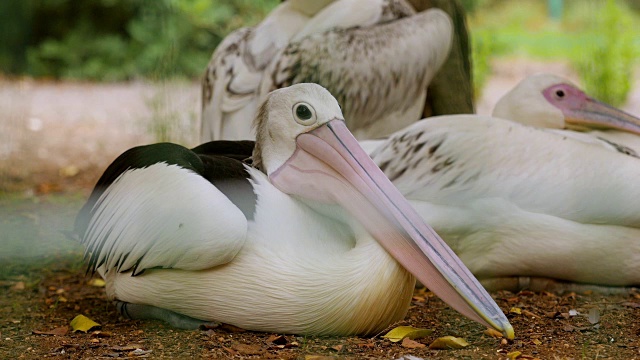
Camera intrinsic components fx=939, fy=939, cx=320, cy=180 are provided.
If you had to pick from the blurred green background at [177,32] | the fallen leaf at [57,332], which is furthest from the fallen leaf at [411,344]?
the blurred green background at [177,32]

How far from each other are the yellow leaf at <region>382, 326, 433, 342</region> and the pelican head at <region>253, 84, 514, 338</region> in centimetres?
14

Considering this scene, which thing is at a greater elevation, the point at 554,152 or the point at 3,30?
the point at 3,30

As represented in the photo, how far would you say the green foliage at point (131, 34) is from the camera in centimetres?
329

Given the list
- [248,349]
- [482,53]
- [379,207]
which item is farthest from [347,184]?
[482,53]

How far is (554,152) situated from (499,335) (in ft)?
2.81

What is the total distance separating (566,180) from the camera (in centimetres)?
317

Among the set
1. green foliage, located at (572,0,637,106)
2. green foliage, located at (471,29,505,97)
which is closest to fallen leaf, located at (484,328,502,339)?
green foliage, located at (572,0,637,106)

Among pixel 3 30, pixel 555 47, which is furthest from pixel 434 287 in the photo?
pixel 555 47

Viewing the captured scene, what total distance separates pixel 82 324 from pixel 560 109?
7.14ft

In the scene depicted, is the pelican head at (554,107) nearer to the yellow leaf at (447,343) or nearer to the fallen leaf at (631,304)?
the fallen leaf at (631,304)

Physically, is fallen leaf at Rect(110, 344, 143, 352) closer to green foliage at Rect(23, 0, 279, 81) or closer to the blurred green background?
the blurred green background

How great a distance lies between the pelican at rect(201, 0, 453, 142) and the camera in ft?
13.3

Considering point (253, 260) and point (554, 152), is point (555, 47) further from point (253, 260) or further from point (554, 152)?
point (253, 260)

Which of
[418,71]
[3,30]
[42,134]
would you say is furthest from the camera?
[42,134]
